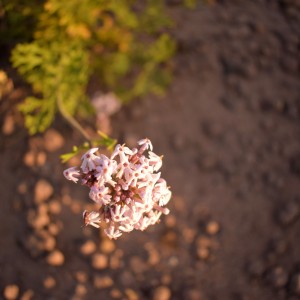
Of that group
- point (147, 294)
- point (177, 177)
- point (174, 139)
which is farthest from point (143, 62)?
point (147, 294)

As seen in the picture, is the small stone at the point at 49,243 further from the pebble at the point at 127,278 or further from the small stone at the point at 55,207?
the pebble at the point at 127,278

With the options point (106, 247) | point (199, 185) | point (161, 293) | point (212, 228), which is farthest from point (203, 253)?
point (106, 247)

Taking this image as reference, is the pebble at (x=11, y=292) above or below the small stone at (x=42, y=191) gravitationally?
below

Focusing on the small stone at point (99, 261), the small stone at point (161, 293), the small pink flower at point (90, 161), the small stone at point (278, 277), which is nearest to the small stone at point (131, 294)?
the small stone at point (161, 293)

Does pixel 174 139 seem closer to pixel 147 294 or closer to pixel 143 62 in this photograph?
pixel 143 62

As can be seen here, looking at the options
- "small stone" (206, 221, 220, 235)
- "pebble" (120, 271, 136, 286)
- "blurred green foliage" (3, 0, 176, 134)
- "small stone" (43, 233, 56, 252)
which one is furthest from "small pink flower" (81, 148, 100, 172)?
"small stone" (206, 221, 220, 235)

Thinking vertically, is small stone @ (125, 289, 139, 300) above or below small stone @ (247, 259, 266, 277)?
below

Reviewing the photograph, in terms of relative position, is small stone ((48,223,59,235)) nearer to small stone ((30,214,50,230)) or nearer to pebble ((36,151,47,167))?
small stone ((30,214,50,230))
